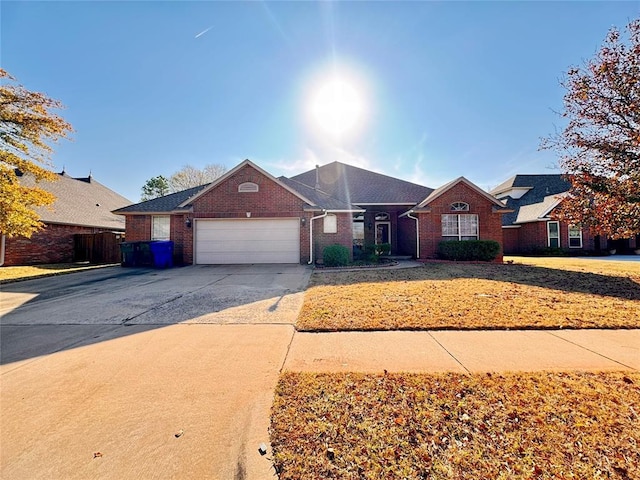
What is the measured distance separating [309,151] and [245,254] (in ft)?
35.7

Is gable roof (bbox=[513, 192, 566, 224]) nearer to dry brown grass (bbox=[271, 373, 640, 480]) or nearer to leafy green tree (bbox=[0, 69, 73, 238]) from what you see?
dry brown grass (bbox=[271, 373, 640, 480])

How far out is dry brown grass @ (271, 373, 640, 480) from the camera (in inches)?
69.9

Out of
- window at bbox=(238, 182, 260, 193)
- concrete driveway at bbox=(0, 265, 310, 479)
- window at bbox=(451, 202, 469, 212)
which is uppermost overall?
window at bbox=(238, 182, 260, 193)

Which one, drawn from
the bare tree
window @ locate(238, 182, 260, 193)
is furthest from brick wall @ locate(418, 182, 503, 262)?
the bare tree

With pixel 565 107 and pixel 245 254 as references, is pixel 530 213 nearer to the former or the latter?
pixel 565 107

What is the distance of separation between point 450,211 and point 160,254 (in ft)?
50.2

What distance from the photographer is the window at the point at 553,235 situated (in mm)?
A: 19516

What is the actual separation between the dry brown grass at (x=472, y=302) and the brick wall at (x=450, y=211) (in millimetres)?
5770

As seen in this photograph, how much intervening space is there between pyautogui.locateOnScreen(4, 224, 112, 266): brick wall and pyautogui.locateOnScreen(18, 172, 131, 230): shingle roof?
61 centimetres

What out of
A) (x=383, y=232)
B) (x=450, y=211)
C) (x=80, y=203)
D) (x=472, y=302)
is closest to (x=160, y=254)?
(x=80, y=203)

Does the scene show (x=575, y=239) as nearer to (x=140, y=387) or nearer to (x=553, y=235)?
(x=553, y=235)

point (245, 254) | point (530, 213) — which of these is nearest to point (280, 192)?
point (245, 254)

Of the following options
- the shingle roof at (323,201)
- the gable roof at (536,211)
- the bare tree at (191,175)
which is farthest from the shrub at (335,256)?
the bare tree at (191,175)

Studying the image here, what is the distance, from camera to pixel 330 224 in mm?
14586
